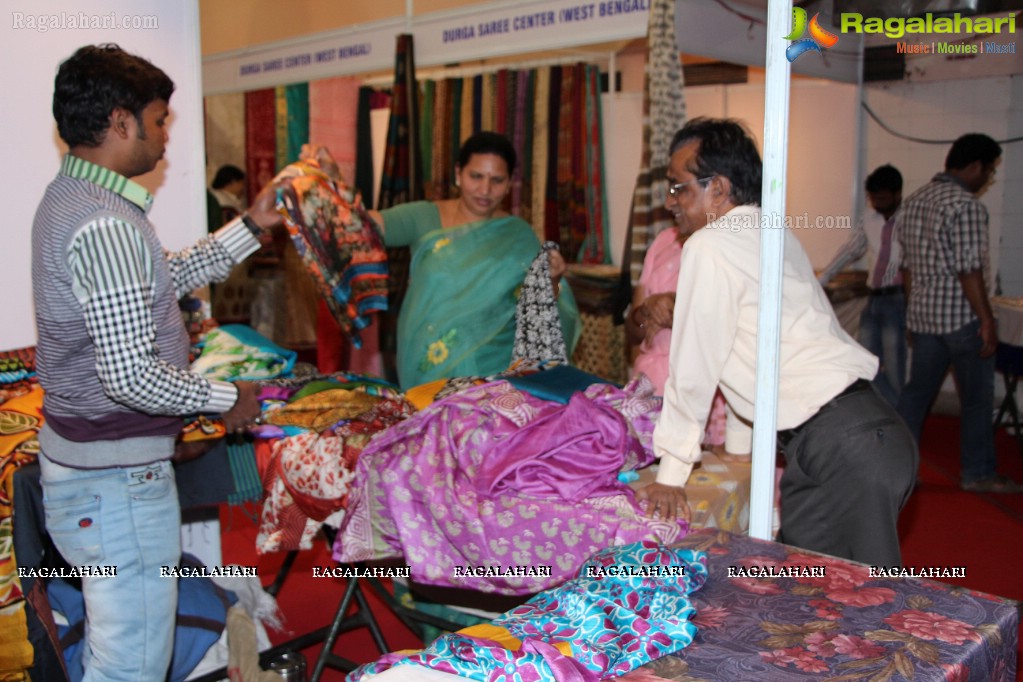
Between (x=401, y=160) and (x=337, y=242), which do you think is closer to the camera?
(x=337, y=242)

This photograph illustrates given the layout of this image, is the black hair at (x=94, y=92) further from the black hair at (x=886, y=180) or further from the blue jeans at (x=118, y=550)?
the black hair at (x=886, y=180)

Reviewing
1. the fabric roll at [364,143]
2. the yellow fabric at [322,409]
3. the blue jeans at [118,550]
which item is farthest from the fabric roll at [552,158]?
the blue jeans at [118,550]

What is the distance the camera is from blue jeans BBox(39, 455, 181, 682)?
76.9 inches

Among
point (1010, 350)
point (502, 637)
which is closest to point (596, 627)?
point (502, 637)

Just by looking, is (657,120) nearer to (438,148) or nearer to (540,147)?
(540,147)

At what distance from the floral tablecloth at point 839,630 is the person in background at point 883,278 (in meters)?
4.04

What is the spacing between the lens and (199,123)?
2996 mm

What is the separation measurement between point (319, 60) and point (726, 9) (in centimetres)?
281

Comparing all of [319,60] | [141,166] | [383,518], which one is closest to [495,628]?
[383,518]

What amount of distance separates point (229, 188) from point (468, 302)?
15.8ft

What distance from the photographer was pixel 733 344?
6.95 ft

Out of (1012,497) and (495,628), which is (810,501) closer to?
(495,628)

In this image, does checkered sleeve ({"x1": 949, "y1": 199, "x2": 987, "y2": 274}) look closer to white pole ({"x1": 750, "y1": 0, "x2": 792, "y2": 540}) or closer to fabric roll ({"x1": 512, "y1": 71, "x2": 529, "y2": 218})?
fabric roll ({"x1": 512, "y1": 71, "x2": 529, "y2": 218})

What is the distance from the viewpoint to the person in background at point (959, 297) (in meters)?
4.46
